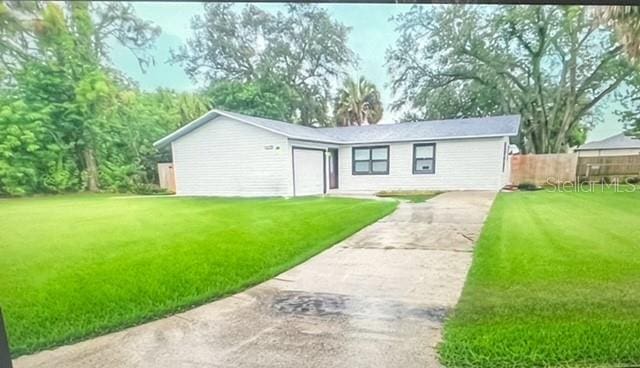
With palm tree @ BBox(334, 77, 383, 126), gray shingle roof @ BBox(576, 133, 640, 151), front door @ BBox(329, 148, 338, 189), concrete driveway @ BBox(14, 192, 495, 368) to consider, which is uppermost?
palm tree @ BBox(334, 77, 383, 126)

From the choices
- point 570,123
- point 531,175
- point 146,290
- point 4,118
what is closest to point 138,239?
point 146,290

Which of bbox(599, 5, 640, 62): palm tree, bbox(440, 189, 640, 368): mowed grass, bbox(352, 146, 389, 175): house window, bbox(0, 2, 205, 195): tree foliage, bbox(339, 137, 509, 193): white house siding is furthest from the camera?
bbox(352, 146, 389, 175): house window

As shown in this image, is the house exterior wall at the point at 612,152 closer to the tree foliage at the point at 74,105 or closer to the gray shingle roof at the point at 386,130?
the gray shingle roof at the point at 386,130

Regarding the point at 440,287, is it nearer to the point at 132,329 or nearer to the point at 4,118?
the point at 132,329

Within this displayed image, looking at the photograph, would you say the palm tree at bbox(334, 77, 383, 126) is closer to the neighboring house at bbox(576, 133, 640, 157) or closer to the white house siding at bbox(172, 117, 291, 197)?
the white house siding at bbox(172, 117, 291, 197)

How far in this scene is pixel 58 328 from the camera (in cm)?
133

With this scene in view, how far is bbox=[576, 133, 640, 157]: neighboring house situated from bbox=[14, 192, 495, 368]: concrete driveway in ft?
1.48

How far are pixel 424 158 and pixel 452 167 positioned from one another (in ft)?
0.50

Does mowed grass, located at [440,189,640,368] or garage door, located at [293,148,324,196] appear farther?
garage door, located at [293,148,324,196]

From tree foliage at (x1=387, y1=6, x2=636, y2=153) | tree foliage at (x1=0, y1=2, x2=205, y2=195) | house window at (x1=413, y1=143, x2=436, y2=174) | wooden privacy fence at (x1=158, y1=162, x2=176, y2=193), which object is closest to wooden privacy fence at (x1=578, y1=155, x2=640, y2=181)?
tree foliage at (x1=387, y1=6, x2=636, y2=153)

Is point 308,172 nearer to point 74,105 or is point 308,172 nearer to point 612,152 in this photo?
point 74,105

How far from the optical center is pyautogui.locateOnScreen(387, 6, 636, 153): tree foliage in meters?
1.25

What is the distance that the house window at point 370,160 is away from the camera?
64.2 inches

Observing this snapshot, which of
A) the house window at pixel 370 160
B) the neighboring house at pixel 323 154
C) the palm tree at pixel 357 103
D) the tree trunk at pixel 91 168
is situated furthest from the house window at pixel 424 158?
the tree trunk at pixel 91 168
